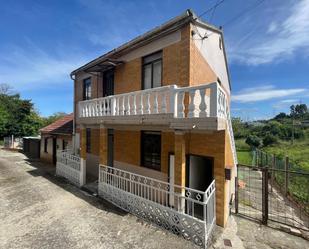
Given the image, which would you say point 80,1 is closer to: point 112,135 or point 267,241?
point 112,135

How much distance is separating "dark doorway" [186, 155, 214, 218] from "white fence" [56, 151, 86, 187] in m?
5.85

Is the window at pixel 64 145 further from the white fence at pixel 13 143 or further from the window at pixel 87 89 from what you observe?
the white fence at pixel 13 143

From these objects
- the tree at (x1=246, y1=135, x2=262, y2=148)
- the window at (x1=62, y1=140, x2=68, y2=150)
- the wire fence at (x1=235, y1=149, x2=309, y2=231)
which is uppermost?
the window at (x1=62, y1=140, x2=68, y2=150)

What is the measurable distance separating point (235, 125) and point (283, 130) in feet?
29.1

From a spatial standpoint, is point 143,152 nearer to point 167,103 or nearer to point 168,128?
point 168,128

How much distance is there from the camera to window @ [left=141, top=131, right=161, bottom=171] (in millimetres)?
8766

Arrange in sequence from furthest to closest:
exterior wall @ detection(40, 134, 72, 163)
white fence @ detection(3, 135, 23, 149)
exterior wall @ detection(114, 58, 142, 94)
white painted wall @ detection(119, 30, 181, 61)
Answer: white fence @ detection(3, 135, 23, 149), exterior wall @ detection(40, 134, 72, 163), exterior wall @ detection(114, 58, 142, 94), white painted wall @ detection(119, 30, 181, 61)

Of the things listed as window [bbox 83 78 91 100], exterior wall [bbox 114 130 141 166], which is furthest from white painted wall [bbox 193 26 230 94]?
window [bbox 83 78 91 100]

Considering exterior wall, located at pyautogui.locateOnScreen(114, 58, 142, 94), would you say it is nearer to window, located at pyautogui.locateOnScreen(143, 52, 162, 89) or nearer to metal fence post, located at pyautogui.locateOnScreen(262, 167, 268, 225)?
window, located at pyautogui.locateOnScreen(143, 52, 162, 89)

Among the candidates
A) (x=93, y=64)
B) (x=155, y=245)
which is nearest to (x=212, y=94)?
(x=155, y=245)

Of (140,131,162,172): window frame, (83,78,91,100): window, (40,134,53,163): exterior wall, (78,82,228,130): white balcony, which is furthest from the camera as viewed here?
(40,134,53,163): exterior wall

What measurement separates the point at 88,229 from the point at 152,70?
6678 millimetres

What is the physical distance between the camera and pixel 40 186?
1034 cm

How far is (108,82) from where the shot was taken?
1161 centimetres
